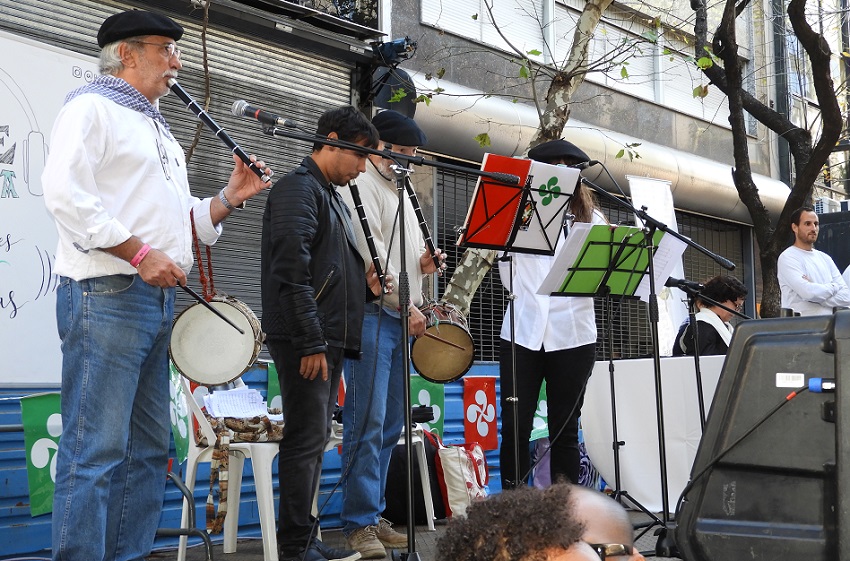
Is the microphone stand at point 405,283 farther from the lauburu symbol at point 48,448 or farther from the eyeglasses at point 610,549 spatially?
the eyeglasses at point 610,549

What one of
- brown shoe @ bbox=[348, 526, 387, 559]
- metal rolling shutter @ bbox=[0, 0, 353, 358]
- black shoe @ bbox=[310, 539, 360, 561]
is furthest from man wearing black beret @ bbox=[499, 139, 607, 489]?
metal rolling shutter @ bbox=[0, 0, 353, 358]

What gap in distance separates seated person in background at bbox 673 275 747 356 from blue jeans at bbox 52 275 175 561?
453 cm

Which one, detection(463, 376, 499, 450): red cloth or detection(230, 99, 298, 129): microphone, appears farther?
detection(463, 376, 499, 450): red cloth

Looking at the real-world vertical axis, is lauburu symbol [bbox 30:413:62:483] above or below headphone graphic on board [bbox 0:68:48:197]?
below

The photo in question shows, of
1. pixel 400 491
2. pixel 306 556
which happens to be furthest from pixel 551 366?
pixel 306 556

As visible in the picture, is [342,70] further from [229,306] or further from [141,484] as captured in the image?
[141,484]

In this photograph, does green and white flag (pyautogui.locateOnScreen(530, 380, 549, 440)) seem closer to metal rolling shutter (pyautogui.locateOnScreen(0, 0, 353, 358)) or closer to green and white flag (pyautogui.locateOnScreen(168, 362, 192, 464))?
metal rolling shutter (pyautogui.locateOnScreen(0, 0, 353, 358))

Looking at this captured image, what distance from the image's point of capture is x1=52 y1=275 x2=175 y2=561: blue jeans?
3182 millimetres

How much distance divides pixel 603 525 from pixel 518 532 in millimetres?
239

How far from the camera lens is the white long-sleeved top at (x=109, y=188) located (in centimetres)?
326

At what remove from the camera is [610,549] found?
1.69 m

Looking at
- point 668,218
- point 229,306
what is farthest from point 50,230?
point 668,218

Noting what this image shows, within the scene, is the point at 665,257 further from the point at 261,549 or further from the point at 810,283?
the point at 810,283

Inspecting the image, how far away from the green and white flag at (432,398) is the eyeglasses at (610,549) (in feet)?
17.0
